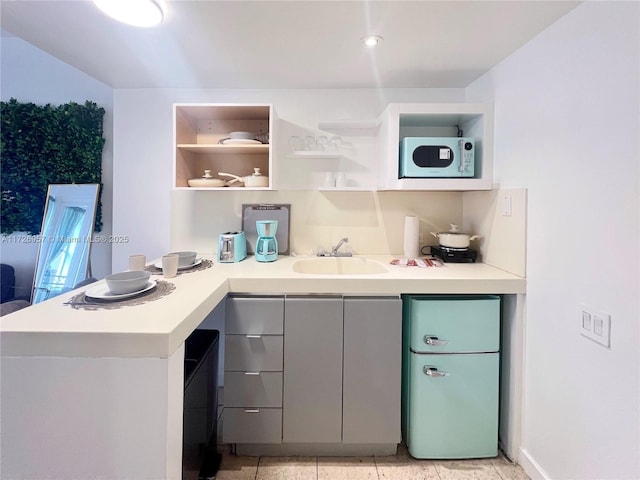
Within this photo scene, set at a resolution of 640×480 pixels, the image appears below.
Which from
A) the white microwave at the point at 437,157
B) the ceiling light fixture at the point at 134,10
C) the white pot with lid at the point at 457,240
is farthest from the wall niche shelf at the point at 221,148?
the white pot with lid at the point at 457,240

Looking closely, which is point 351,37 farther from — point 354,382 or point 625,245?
point 354,382

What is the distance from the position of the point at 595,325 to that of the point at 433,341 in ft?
2.01

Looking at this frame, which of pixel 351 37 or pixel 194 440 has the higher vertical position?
pixel 351 37

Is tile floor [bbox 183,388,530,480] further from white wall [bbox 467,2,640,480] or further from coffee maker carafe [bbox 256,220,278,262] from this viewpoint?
coffee maker carafe [bbox 256,220,278,262]

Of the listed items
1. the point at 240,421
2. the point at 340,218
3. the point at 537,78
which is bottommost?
the point at 240,421

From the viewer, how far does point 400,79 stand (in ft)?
6.45

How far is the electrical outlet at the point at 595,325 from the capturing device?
1048mm

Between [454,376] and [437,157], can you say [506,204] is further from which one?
[454,376]

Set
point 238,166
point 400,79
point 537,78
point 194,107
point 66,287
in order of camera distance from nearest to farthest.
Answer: point 537,78
point 194,107
point 400,79
point 238,166
point 66,287

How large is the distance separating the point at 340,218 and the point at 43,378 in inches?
66.7

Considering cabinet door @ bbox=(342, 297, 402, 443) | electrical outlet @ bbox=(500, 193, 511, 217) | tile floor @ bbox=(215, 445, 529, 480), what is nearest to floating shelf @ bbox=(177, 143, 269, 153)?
cabinet door @ bbox=(342, 297, 402, 443)

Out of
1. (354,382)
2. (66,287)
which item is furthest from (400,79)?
(66,287)

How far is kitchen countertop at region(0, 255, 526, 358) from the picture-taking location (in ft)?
2.63

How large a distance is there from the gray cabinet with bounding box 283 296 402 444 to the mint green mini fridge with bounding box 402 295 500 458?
107 millimetres
